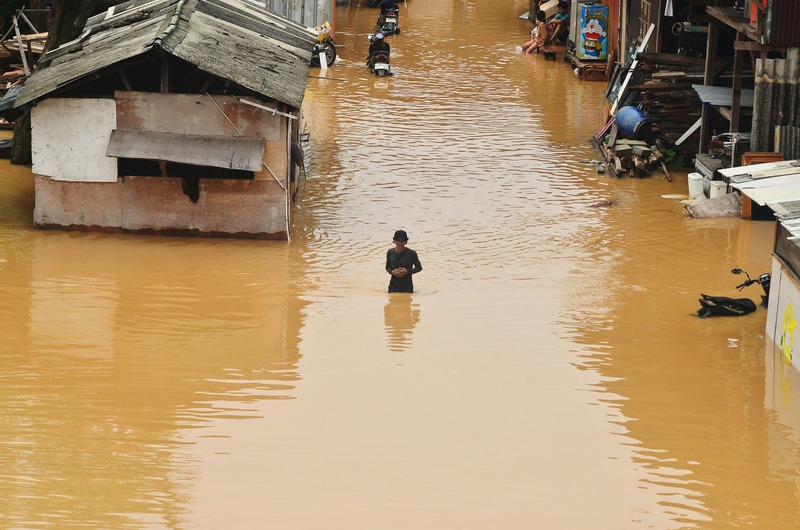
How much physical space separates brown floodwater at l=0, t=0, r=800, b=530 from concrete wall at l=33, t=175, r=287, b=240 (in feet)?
0.99

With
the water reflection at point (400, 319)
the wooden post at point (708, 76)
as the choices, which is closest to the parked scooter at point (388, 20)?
the wooden post at point (708, 76)

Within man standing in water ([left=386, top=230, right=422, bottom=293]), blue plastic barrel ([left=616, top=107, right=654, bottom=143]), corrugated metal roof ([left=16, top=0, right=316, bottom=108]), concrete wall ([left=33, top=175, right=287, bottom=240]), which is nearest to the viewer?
man standing in water ([left=386, top=230, right=422, bottom=293])

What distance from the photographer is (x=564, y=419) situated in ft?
38.0

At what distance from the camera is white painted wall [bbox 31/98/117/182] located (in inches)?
713

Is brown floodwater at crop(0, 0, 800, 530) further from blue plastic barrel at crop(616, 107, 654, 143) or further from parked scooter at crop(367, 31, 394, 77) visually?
parked scooter at crop(367, 31, 394, 77)

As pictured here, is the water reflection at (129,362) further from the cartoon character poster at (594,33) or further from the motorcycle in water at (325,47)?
the cartoon character poster at (594,33)

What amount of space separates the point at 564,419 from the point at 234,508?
3668mm

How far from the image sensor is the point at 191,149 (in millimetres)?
17844

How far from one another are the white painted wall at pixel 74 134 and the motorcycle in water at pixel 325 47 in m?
15.7

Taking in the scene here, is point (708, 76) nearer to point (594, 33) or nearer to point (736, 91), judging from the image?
point (736, 91)

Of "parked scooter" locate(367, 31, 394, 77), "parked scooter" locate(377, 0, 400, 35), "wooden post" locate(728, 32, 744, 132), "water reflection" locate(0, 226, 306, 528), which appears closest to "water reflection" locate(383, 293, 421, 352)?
"water reflection" locate(0, 226, 306, 528)

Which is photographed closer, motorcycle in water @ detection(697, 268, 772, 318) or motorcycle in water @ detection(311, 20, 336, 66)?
motorcycle in water @ detection(697, 268, 772, 318)

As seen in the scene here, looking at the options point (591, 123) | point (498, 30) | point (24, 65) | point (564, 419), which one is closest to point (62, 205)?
point (24, 65)

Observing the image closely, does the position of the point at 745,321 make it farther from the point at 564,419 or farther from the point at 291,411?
the point at 291,411
